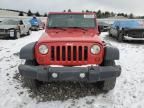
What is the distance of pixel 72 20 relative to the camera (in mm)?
8125

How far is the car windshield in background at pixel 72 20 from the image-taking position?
26.3 ft

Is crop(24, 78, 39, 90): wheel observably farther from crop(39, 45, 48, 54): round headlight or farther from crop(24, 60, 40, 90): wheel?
crop(39, 45, 48, 54): round headlight

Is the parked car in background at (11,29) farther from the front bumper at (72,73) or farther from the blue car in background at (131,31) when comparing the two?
the front bumper at (72,73)

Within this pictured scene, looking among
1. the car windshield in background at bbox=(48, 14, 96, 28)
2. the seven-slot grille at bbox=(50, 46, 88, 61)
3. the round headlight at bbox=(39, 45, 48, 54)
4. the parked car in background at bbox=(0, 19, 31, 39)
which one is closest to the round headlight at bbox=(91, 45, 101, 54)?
the seven-slot grille at bbox=(50, 46, 88, 61)

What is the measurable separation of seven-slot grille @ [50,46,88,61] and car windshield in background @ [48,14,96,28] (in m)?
1.79

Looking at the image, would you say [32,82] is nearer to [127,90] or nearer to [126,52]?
[127,90]

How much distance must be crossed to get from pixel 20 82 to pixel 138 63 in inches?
169

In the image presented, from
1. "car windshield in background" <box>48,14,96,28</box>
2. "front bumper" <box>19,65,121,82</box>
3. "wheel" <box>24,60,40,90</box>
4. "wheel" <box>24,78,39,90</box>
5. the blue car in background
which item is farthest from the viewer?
the blue car in background

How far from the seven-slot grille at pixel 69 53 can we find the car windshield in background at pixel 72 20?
5.88 ft

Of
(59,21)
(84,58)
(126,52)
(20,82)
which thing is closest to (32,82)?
(20,82)

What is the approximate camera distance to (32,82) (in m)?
6.92

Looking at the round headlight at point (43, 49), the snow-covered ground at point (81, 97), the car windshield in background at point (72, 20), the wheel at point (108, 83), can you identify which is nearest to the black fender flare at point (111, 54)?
the wheel at point (108, 83)

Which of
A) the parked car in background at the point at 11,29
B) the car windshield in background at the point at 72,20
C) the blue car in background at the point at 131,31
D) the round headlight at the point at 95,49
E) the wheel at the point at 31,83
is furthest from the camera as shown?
the parked car in background at the point at 11,29

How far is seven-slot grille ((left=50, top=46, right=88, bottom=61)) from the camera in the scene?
623cm
